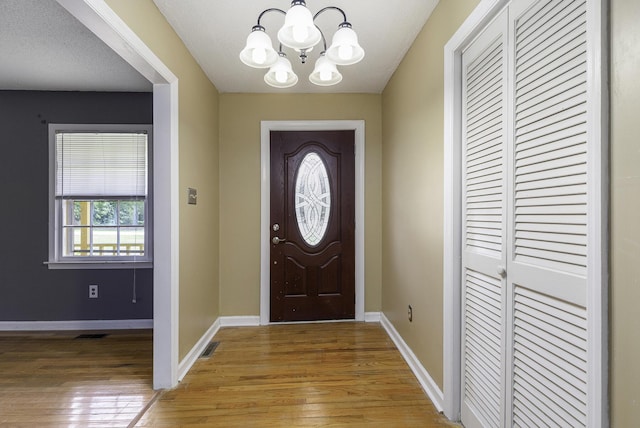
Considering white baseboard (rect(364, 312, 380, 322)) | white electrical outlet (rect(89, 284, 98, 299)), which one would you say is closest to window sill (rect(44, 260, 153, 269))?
white electrical outlet (rect(89, 284, 98, 299))

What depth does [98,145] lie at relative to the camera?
3365 millimetres

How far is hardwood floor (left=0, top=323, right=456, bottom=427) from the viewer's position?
190cm

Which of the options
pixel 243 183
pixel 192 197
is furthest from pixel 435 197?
pixel 243 183

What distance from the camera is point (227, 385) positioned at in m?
2.25

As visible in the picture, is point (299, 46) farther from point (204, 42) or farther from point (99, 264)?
point (99, 264)

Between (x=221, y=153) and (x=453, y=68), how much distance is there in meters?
2.36

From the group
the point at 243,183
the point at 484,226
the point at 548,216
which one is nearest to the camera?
the point at 548,216

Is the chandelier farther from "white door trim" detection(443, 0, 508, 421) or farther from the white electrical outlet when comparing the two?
the white electrical outlet

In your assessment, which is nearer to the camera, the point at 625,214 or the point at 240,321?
the point at 625,214

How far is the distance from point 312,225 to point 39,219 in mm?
2721

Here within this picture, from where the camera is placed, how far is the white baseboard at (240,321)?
3406mm

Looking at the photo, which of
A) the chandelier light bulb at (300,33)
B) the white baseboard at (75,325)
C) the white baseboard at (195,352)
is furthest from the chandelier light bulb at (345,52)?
the white baseboard at (75,325)

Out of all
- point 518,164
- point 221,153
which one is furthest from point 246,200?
point 518,164

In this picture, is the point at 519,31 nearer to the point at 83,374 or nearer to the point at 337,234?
the point at 337,234
